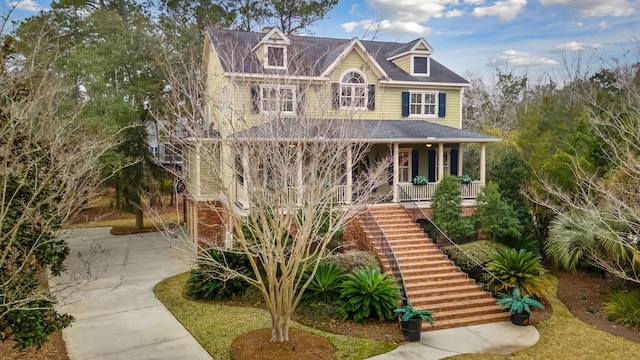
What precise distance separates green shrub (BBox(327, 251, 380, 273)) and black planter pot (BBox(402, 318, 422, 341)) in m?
2.57

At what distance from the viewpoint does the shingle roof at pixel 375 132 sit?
9.81 meters

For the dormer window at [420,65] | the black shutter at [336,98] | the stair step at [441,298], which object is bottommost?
the stair step at [441,298]

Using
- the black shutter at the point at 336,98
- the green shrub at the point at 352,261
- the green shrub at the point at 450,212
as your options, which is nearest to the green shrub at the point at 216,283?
the green shrub at the point at 352,261

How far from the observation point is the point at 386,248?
13.8 metres

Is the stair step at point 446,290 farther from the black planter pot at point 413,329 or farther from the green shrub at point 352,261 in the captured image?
the black planter pot at point 413,329

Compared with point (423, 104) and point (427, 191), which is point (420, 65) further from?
point (427, 191)

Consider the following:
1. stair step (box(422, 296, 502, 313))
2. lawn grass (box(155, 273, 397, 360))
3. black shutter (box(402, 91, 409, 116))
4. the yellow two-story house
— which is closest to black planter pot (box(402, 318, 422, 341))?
lawn grass (box(155, 273, 397, 360))

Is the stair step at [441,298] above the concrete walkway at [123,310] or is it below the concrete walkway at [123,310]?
above

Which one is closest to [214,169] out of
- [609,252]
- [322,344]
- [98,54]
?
[322,344]

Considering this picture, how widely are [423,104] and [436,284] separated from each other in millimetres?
10933

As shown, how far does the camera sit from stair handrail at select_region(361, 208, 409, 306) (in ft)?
39.7

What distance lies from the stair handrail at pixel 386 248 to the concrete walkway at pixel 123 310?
5.62m

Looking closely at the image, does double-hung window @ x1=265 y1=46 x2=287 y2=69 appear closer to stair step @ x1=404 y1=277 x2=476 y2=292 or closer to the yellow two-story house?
the yellow two-story house

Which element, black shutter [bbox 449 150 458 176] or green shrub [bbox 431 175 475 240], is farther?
black shutter [bbox 449 150 458 176]
